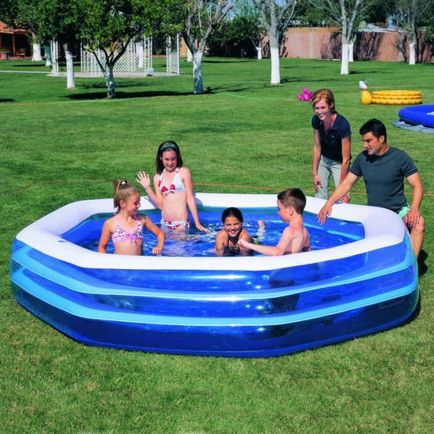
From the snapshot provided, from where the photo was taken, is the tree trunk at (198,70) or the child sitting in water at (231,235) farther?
the tree trunk at (198,70)

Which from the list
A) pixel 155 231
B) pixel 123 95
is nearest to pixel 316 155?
pixel 155 231

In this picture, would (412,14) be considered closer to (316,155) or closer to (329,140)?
(316,155)

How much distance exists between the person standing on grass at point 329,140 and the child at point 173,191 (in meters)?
1.31

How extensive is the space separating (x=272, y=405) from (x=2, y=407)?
153cm

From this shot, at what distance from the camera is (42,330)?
5203 millimetres

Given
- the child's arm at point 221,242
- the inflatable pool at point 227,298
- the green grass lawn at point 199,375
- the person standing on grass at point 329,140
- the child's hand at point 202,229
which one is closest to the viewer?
the green grass lawn at point 199,375

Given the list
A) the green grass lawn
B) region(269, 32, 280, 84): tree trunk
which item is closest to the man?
the green grass lawn

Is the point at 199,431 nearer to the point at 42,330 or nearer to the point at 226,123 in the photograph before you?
the point at 42,330

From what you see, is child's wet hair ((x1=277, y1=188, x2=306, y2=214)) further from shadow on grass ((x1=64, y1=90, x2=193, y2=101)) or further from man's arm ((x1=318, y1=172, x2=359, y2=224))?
shadow on grass ((x1=64, y1=90, x2=193, y2=101))

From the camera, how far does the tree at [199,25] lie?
2506 centimetres

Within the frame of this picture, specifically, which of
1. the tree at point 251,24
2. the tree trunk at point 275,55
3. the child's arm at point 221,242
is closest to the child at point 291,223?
the child's arm at point 221,242

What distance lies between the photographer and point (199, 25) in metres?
26.1

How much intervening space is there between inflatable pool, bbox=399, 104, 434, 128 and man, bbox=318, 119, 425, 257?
934 cm

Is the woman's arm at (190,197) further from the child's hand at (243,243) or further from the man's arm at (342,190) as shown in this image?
the man's arm at (342,190)
